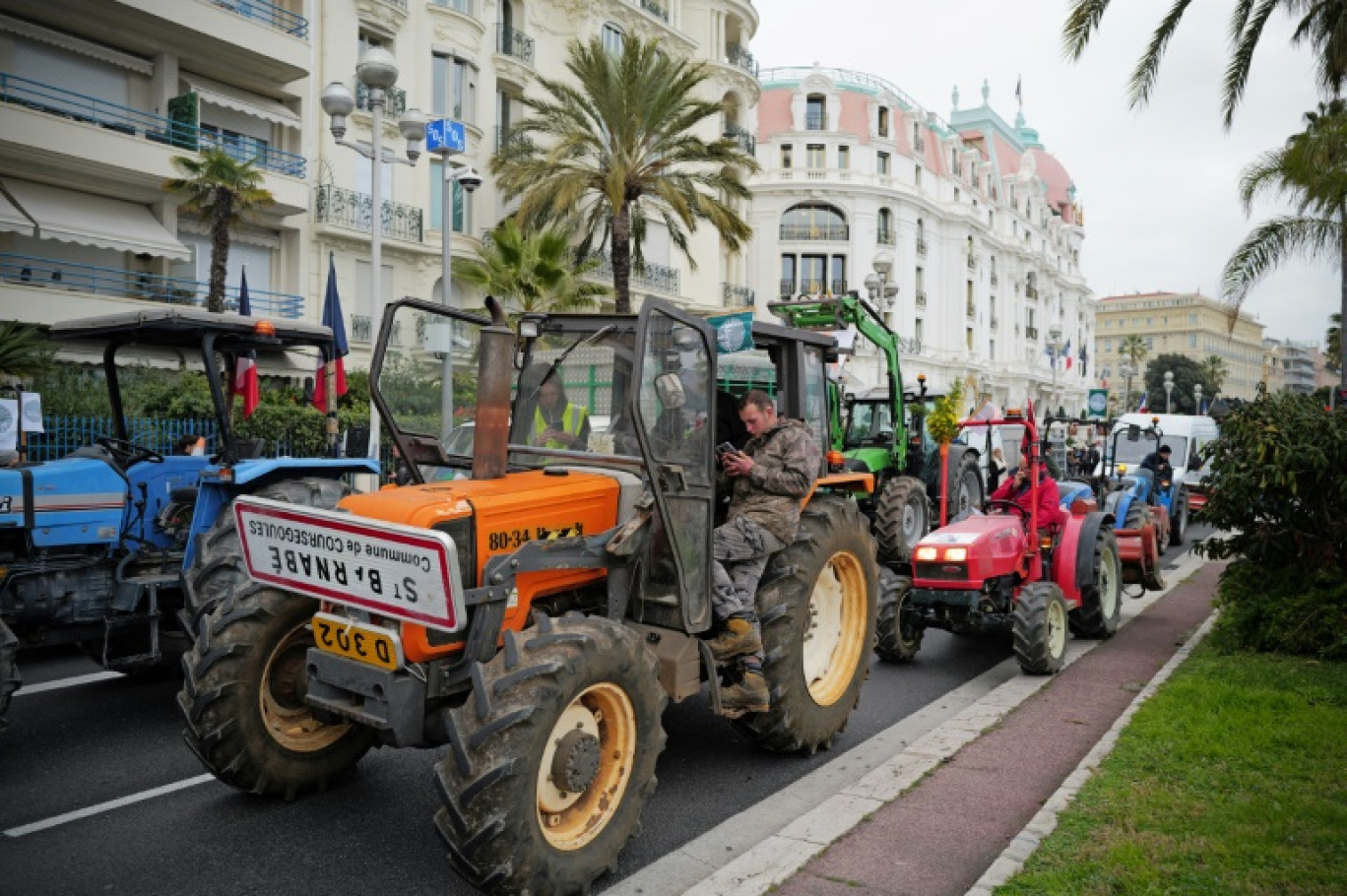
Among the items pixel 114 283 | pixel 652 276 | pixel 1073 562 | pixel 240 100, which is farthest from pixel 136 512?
pixel 652 276

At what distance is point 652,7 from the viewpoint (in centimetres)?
3512

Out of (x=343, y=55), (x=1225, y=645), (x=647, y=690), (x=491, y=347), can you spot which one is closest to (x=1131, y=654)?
(x=1225, y=645)

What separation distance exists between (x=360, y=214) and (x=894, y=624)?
21327 millimetres

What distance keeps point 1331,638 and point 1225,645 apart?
81 cm

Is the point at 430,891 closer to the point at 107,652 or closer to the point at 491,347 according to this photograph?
the point at 491,347

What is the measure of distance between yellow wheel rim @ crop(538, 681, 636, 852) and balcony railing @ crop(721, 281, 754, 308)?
36.9 m

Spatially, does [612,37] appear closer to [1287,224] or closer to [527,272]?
[527,272]

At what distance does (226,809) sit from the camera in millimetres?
5117

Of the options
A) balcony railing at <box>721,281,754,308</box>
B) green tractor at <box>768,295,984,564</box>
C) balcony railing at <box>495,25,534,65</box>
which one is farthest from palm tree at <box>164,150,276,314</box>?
balcony railing at <box>721,281,754,308</box>

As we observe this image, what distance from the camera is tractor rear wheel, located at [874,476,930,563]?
1310 centimetres

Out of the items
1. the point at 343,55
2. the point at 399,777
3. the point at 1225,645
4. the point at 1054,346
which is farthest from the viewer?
the point at 1054,346

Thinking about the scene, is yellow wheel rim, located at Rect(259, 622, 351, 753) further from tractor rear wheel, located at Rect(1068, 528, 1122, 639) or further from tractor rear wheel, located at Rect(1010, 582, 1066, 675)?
tractor rear wheel, located at Rect(1068, 528, 1122, 639)

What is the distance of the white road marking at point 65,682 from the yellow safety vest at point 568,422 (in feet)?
16.3

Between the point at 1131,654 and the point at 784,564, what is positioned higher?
the point at 784,564
